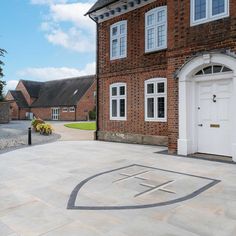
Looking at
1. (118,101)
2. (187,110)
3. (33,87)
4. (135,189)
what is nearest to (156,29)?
(118,101)

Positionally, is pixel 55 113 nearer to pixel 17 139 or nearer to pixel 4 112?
pixel 4 112

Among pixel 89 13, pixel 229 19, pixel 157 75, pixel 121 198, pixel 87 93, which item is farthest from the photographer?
pixel 87 93

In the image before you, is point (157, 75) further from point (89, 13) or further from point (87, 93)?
point (87, 93)

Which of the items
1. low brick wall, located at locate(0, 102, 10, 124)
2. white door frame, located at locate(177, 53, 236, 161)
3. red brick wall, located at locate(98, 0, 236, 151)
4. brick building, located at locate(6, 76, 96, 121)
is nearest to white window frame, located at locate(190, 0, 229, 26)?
red brick wall, located at locate(98, 0, 236, 151)

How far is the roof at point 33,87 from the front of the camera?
52669mm

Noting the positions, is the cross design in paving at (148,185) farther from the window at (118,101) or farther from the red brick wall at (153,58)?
the window at (118,101)

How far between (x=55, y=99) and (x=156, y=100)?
36777 millimetres

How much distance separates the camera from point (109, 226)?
3.84 meters

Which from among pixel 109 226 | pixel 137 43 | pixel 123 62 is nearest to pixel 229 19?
pixel 137 43

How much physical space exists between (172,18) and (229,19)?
224 centimetres

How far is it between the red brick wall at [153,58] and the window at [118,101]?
30 centimetres

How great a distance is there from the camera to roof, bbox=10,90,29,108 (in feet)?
168

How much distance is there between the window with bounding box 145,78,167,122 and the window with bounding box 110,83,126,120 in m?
1.63

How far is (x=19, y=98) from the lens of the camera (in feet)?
171
